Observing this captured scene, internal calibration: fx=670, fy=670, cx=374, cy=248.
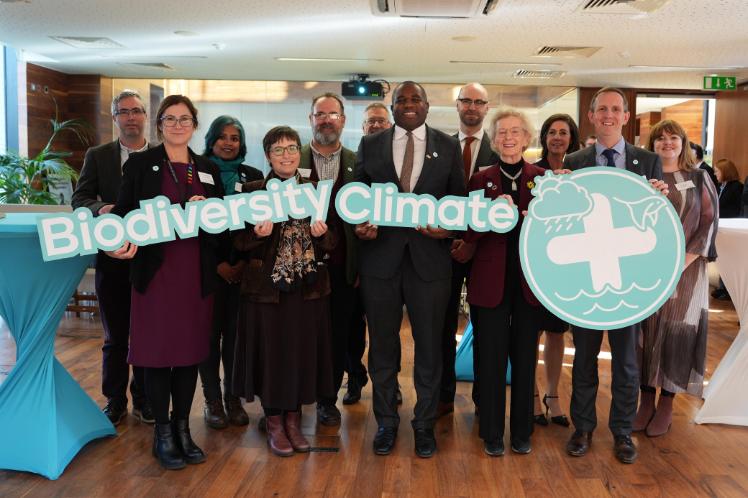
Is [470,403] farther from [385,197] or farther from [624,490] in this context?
[385,197]

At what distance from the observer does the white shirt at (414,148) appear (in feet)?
9.49

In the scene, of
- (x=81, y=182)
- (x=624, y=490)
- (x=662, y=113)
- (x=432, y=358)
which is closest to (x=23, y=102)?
(x=81, y=182)

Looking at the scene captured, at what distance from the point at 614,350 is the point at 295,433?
4.76 feet

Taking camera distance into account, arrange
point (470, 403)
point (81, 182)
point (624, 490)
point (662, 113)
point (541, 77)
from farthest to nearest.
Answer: point (662, 113) < point (541, 77) < point (470, 403) < point (81, 182) < point (624, 490)

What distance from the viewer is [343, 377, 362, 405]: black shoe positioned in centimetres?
364

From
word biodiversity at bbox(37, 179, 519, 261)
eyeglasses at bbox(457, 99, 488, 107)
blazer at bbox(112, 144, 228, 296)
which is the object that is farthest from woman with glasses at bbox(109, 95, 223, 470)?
eyeglasses at bbox(457, 99, 488, 107)

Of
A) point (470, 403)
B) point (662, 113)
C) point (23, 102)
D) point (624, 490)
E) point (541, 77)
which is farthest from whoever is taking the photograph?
point (662, 113)

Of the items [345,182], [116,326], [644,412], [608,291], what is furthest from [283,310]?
[644,412]

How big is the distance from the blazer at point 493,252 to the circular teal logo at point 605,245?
0.34ft

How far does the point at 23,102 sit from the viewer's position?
9031 mm

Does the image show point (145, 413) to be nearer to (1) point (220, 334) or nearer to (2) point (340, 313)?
(1) point (220, 334)

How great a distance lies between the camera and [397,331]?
2.96m

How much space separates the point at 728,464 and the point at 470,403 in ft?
4.20

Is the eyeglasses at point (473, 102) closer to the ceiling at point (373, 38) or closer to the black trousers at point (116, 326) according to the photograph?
the black trousers at point (116, 326)
